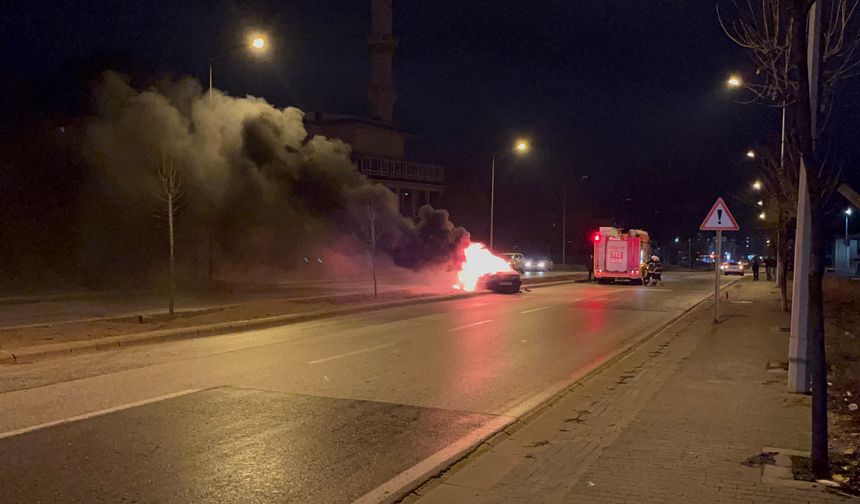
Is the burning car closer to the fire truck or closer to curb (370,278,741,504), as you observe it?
the fire truck

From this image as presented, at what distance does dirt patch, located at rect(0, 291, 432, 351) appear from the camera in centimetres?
1217

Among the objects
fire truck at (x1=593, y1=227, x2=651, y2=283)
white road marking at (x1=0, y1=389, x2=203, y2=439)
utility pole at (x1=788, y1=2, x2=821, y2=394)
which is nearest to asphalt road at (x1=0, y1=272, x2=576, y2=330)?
white road marking at (x1=0, y1=389, x2=203, y2=439)

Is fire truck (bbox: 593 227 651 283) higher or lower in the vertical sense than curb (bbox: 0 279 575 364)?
higher

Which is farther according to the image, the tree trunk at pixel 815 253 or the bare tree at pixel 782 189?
the bare tree at pixel 782 189

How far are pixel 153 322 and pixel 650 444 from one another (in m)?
11.8

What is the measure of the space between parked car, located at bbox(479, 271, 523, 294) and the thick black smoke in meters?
4.58

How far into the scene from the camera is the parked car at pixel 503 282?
88.4 feet

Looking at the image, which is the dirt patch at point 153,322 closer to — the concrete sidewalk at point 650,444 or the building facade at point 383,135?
the concrete sidewalk at point 650,444

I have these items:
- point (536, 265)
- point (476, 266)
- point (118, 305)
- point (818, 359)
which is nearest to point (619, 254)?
point (476, 266)

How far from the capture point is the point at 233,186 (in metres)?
30.6

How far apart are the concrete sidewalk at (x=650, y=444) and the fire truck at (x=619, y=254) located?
24.4m

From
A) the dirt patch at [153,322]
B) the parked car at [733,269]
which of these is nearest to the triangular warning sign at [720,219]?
the dirt patch at [153,322]

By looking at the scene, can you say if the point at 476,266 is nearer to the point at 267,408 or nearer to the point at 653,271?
the point at 653,271

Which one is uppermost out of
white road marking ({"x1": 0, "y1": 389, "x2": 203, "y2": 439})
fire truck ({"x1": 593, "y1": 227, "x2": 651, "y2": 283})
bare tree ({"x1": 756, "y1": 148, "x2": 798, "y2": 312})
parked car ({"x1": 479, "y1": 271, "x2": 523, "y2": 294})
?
bare tree ({"x1": 756, "y1": 148, "x2": 798, "y2": 312})
